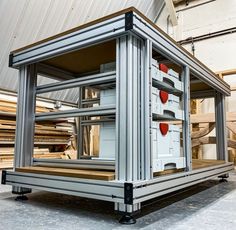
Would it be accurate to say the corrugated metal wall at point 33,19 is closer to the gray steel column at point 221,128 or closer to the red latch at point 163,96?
the gray steel column at point 221,128

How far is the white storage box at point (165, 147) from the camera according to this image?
4.52 ft

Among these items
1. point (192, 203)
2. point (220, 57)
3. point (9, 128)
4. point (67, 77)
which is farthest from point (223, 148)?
point (9, 128)

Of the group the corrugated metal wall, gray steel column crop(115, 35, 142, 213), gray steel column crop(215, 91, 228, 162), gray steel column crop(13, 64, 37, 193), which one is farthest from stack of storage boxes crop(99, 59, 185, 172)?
the corrugated metal wall

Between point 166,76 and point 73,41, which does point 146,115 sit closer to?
point 166,76

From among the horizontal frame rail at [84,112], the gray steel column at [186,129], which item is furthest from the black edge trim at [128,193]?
the gray steel column at [186,129]

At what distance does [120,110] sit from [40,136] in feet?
9.85

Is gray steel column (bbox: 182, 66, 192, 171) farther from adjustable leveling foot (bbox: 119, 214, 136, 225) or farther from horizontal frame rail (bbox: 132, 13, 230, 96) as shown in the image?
adjustable leveling foot (bbox: 119, 214, 136, 225)

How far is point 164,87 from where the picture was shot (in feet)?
5.31

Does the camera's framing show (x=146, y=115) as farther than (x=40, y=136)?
No

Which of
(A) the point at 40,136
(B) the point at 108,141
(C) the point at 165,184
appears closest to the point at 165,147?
(C) the point at 165,184

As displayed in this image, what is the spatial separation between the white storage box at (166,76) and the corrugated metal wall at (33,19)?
92.3 inches

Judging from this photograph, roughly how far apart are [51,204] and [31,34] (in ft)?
8.65

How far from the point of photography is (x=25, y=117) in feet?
5.79

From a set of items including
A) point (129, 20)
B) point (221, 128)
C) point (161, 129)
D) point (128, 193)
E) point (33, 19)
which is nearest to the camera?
point (128, 193)
